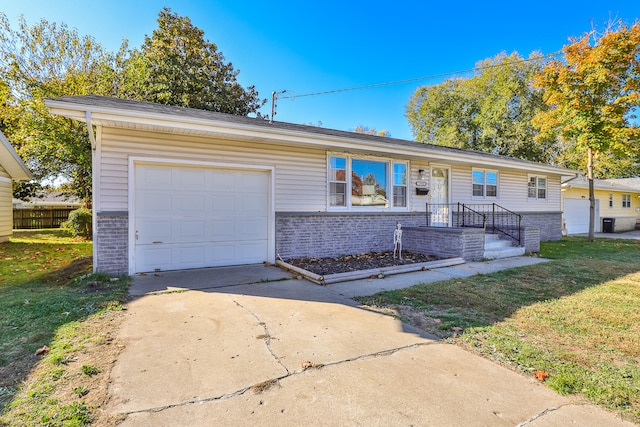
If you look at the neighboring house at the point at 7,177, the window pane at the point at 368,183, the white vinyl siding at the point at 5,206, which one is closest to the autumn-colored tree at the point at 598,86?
the window pane at the point at 368,183

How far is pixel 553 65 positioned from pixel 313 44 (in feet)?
33.8

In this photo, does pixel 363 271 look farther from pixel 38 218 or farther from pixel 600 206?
pixel 38 218

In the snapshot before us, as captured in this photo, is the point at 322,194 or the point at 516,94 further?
the point at 516,94

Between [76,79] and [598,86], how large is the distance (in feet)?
69.3

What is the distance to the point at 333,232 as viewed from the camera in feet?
28.6

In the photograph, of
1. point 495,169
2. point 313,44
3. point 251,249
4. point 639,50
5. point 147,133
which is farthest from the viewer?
point 313,44

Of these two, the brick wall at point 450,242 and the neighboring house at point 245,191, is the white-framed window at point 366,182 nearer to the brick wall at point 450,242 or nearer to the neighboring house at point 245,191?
the neighboring house at point 245,191

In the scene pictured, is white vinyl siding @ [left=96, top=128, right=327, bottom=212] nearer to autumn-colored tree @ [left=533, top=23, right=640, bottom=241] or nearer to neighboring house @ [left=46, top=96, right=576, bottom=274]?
neighboring house @ [left=46, top=96, right=576, bottom=274]

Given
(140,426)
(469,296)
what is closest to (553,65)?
(469,296)

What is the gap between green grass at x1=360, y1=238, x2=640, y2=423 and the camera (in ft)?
8.79

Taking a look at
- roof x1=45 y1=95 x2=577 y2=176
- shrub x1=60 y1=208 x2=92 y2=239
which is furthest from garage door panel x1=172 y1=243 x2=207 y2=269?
shrub x1=60 y1=208 x2=92 y2=239

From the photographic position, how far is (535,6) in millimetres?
12516

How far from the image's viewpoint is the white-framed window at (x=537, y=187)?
14.0 m

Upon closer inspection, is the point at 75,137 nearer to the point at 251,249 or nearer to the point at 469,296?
the point at 251,249
